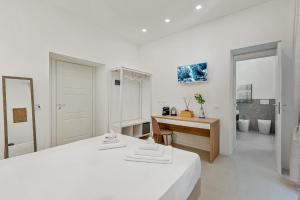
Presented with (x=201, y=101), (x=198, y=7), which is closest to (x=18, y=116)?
(x=201, y=101)

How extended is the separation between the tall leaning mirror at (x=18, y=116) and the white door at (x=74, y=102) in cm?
67

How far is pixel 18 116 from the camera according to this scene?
2.31 metres

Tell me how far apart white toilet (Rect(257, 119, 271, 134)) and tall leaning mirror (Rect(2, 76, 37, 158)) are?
236 inches

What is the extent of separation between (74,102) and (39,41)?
4.52 feet

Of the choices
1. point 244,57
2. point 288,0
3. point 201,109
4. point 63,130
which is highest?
point 288,0

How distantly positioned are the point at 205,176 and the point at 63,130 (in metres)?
2.99

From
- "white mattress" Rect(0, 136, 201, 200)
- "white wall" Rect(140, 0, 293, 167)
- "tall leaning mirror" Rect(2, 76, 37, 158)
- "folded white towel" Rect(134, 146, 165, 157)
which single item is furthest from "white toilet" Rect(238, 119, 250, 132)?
"tall leaning mirror" Rect(2, 76, 37, 158)

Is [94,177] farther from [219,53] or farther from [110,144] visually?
[219,53]

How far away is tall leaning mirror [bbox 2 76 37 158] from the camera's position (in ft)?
7.24

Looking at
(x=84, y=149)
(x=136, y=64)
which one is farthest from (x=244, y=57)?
(x=84, y=149)

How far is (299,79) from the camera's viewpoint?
2.20 m

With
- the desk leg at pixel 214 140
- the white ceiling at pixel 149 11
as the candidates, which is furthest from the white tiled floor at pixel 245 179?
the white ceiling at pixel 149 11

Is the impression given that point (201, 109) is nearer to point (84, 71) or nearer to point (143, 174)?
point (143, 174)

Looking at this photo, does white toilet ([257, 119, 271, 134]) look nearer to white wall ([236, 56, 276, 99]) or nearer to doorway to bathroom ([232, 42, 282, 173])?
doorway to bathroom ([232, 42, 282, 173])
